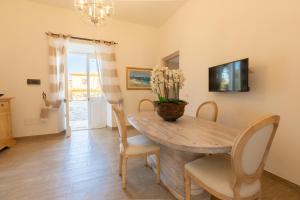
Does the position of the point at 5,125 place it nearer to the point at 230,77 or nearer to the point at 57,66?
the point at 57,66

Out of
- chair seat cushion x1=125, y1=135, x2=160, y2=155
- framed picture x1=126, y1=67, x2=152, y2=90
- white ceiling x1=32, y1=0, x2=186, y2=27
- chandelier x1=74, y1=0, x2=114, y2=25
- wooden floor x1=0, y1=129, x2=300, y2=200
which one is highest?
white ceiling x1=32, y1=0, x2=186, y2=27

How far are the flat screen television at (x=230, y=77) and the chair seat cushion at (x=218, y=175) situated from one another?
1107 millimetres

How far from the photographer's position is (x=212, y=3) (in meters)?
2.83

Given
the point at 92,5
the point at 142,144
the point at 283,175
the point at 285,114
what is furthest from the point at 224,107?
the point at 92,5

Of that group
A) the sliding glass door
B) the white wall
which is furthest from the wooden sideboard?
the sliding glass door

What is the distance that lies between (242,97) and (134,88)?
2.99 meters

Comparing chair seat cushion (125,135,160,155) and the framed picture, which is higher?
the framed picture

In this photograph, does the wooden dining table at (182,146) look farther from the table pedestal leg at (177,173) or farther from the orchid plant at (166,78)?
the orchid plant at (166,78)

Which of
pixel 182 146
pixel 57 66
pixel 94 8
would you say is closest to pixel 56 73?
pixel 57 66

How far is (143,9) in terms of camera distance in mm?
3877

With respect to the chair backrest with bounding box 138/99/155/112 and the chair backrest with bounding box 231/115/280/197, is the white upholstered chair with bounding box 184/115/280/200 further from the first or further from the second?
the chair backrest with bounding box 138/99/155/112

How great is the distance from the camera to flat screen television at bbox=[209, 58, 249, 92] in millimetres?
2053

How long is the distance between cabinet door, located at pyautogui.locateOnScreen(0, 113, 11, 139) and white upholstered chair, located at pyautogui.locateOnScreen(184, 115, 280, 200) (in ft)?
11.6

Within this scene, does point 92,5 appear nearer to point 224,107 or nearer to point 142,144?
point 142,144
